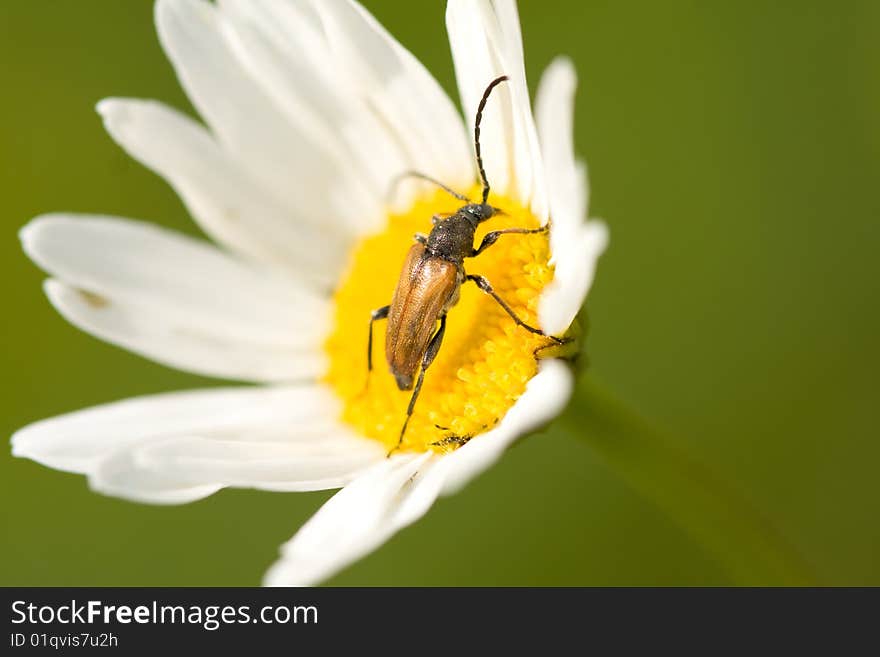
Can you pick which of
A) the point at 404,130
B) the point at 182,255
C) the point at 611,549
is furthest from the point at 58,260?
the point at 611,549

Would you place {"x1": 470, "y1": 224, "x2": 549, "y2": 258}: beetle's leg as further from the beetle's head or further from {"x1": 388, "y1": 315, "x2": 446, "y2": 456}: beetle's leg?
{"x1": 388, "y1": 315, "x2": 446, "y2": 456}: beetle's leg

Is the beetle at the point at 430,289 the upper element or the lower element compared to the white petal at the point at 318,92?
lower

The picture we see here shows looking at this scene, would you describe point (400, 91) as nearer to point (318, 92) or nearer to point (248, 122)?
point (318, 92)

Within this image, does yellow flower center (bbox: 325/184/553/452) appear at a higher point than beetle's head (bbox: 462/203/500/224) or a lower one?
lower

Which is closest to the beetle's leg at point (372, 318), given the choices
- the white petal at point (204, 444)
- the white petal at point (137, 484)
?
the white petal at point (204, 444)

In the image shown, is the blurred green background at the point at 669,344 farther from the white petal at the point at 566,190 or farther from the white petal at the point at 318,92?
the white petal at the point at 566,190

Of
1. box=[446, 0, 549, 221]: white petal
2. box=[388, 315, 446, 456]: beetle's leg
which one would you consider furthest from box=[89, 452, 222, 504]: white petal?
box=[446, 0, 549, 221]: white petal

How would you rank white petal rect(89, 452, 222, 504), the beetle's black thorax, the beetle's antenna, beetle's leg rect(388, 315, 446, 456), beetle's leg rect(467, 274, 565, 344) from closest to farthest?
white petal rect(89, 452, 222, 504) < beetle's leg rect(467, 274, 565, 344) < the beetle's antenna < beetle's leg rect(388, 315, 446, 456) < the beetle's black thorax
